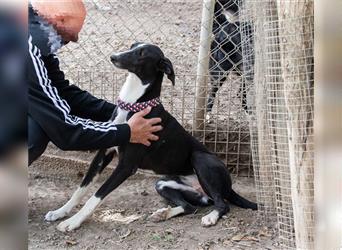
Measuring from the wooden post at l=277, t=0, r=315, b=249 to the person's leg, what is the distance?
4.96 ft

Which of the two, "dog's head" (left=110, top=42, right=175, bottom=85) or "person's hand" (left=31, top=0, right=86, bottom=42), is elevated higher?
"person's hand" (left=31, top=0, right=86, bottom=42)

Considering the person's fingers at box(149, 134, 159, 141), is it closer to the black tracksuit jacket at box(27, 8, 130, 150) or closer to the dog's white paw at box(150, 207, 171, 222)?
the black tracksuit jacket at box(27, 8, 130, 150)

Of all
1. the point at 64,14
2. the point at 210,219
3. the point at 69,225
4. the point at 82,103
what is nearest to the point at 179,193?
the point at 210,219

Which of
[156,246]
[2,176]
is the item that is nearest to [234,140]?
[156,246]

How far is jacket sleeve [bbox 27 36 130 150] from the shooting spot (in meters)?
3.11

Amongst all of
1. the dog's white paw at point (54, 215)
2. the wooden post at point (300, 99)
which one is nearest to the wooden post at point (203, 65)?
the dog's white paw at point (54, 215)

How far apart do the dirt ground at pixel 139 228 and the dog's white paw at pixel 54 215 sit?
4cm

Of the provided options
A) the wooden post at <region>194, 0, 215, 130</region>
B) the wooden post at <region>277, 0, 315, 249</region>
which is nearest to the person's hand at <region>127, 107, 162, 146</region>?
the wooden post at <region>194, 0, 215, 130</region>

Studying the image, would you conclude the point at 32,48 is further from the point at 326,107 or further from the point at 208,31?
the point at 326,107

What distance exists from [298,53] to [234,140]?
192 centimetres

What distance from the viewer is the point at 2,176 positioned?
100 centimetres

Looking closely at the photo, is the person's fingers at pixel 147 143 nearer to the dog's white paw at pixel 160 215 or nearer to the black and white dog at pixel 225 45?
the dog's white paw at pixel 160 215

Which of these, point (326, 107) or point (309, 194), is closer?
point (326, 107)

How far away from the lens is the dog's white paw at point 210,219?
3.42 metres
